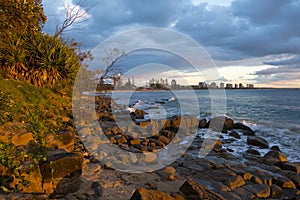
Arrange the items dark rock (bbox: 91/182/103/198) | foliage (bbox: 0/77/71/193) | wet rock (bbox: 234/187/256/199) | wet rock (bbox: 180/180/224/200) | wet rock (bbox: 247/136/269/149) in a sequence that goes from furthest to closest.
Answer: wet rock (bbox: 247/136/269/149) < wet rock (bbox: 234/187/256/199) < wet rock (bbox: 180/180/224/200) < dark rock (bbox: 91/182/103/198) < foliage (bbox: 0/77/71/193)

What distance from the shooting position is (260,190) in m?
4.65

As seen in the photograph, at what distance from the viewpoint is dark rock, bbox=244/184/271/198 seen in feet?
14.9

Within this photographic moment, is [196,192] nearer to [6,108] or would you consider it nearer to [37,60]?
[6,108]

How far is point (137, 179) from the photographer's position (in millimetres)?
4594

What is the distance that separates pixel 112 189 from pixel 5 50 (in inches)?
330

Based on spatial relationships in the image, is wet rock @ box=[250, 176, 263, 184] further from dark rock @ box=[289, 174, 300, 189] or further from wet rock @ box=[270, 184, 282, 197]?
dark rock @ box=[289, 174, 300, 189]

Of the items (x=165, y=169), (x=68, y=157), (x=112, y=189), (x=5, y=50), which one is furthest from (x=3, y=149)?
(x=5, y=50)

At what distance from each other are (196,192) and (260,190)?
6.39 ft

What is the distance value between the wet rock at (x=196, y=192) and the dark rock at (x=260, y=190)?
54.4 inches

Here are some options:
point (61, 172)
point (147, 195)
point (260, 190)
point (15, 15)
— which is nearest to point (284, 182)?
point (260, 190)

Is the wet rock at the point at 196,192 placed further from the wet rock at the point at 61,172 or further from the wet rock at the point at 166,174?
the wet rock at the point at 61,172

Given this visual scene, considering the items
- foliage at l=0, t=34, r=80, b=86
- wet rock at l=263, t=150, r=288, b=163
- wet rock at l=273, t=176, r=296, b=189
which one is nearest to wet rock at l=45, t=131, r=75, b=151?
wet rock at l=273, t=176, r=296, b=189

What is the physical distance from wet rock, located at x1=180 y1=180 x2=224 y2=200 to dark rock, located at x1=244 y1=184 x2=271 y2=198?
1.38m

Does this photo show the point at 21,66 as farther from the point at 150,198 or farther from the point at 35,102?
the point at 150,198
